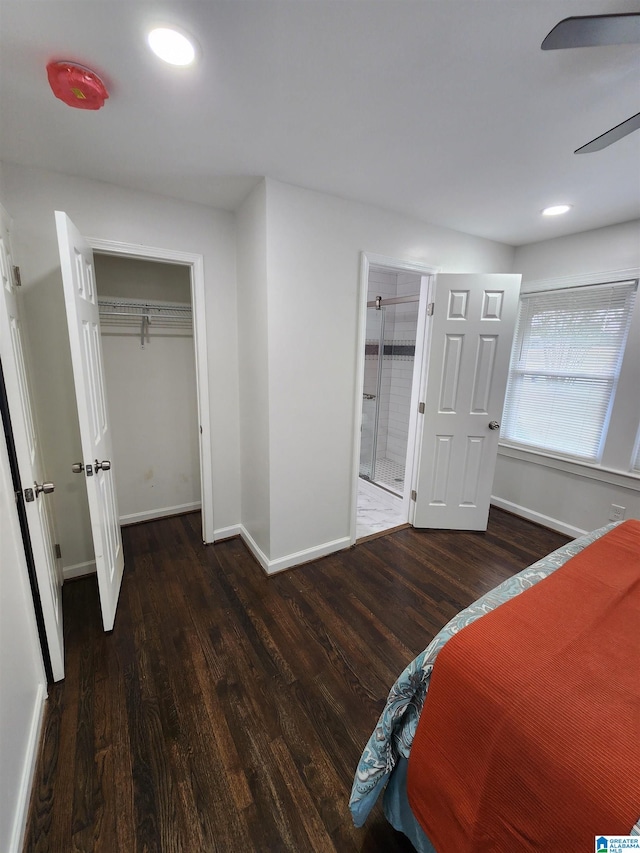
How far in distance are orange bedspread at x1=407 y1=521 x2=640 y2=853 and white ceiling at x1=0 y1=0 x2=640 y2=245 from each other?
171 cm

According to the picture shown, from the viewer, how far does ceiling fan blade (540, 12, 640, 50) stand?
80 centimetres

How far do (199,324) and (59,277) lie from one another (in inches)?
30.6

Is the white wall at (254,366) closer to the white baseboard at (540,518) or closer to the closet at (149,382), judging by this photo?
the closet at (149,382)

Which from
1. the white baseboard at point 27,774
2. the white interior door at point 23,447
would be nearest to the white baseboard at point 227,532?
the white interior door at point 23,447

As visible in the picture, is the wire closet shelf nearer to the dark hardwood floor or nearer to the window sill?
the dark hardwood floor

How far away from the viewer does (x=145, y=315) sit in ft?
8.85

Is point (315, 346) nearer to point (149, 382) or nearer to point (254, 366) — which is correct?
point (254, 366)

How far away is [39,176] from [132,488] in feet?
7.15

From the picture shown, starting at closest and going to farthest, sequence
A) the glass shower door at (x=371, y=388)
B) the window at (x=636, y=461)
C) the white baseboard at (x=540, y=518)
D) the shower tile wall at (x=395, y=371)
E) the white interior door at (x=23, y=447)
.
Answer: the white interior door at (x=23, y=447) < the window at (x=636, y=461) < the white baseboard at (x=540, y=518) < the glass shower door at (x=371, y=388) < the shower tile wall at (x=395, y=371)

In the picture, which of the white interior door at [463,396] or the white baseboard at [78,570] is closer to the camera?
the white baseboard at [78,570]

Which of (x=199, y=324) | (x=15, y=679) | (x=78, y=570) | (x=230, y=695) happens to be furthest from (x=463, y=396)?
(x=78, y=570)

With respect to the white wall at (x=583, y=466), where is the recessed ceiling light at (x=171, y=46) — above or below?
above

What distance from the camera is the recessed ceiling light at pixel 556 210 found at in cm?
223

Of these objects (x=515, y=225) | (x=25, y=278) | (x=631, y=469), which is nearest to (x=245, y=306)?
(x=25, y=278)
